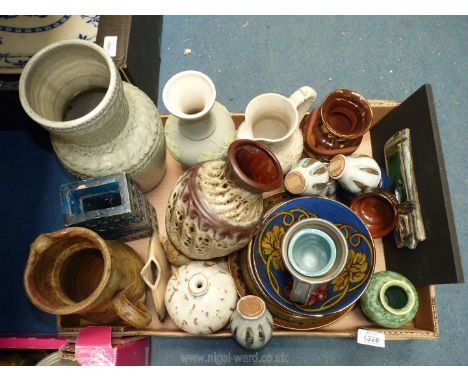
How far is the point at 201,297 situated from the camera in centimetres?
82

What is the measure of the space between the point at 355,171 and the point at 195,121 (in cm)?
41

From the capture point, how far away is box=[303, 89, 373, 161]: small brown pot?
972 mm

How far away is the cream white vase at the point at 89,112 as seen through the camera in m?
0.72

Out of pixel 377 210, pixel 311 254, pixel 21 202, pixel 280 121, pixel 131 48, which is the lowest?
pixel 311 254

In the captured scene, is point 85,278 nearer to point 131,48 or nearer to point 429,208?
point 131,48

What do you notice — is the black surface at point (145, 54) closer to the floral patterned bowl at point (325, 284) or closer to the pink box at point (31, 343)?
the floral patterned bowl at point (325, 284)

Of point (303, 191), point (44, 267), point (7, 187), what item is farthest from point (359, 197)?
point (7, 187)

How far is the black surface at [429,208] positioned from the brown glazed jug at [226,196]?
0.42 meters

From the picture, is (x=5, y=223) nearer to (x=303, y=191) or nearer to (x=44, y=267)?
(x=44, y=267)

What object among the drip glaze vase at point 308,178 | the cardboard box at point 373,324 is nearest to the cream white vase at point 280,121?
the drip glaze vase at point 308,178

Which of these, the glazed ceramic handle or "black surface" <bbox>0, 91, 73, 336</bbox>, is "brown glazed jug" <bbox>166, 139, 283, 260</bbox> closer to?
the glazed ceramic handle

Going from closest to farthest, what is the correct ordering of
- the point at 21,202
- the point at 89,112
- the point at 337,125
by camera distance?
the point at 89,112 < the point at 337,125 < the point at 21,202

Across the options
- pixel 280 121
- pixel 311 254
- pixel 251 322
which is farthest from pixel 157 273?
pixel 280 121

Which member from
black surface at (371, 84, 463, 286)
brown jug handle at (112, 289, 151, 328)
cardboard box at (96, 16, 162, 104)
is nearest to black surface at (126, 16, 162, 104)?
cardboard box at (96, 16, 162, 104)
